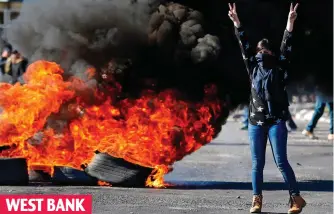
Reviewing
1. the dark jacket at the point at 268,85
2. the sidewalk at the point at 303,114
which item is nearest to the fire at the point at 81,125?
the dark jacket at the point at 268,85

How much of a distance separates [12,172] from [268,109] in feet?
9.88

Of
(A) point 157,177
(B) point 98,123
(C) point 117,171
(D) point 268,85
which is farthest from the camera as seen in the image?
(A) point 157,177

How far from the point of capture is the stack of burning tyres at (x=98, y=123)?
348 inches

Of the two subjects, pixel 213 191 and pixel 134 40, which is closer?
pixel 213 191

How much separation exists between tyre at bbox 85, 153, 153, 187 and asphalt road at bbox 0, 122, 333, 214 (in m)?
0.19

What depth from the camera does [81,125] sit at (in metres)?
8.95

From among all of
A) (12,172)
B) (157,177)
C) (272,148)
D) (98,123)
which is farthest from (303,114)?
(272,148)

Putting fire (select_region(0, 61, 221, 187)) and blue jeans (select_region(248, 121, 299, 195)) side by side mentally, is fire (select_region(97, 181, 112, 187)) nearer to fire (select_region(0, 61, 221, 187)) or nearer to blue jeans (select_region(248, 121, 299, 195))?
fire (select_region(0, 61, 221, 187))

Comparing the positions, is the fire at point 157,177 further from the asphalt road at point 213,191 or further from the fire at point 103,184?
the fire at point 103,184

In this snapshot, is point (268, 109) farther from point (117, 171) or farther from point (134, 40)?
point (134, 40)

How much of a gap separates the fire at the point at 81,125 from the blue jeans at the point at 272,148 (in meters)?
1.81

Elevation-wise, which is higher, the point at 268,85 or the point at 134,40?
the point at 134,40

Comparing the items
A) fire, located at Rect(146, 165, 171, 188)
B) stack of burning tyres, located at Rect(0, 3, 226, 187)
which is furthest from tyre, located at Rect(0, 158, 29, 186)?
fire, located at Rect(146, 165, 171, 188)

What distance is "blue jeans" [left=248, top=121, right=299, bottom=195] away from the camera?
7113 mm
